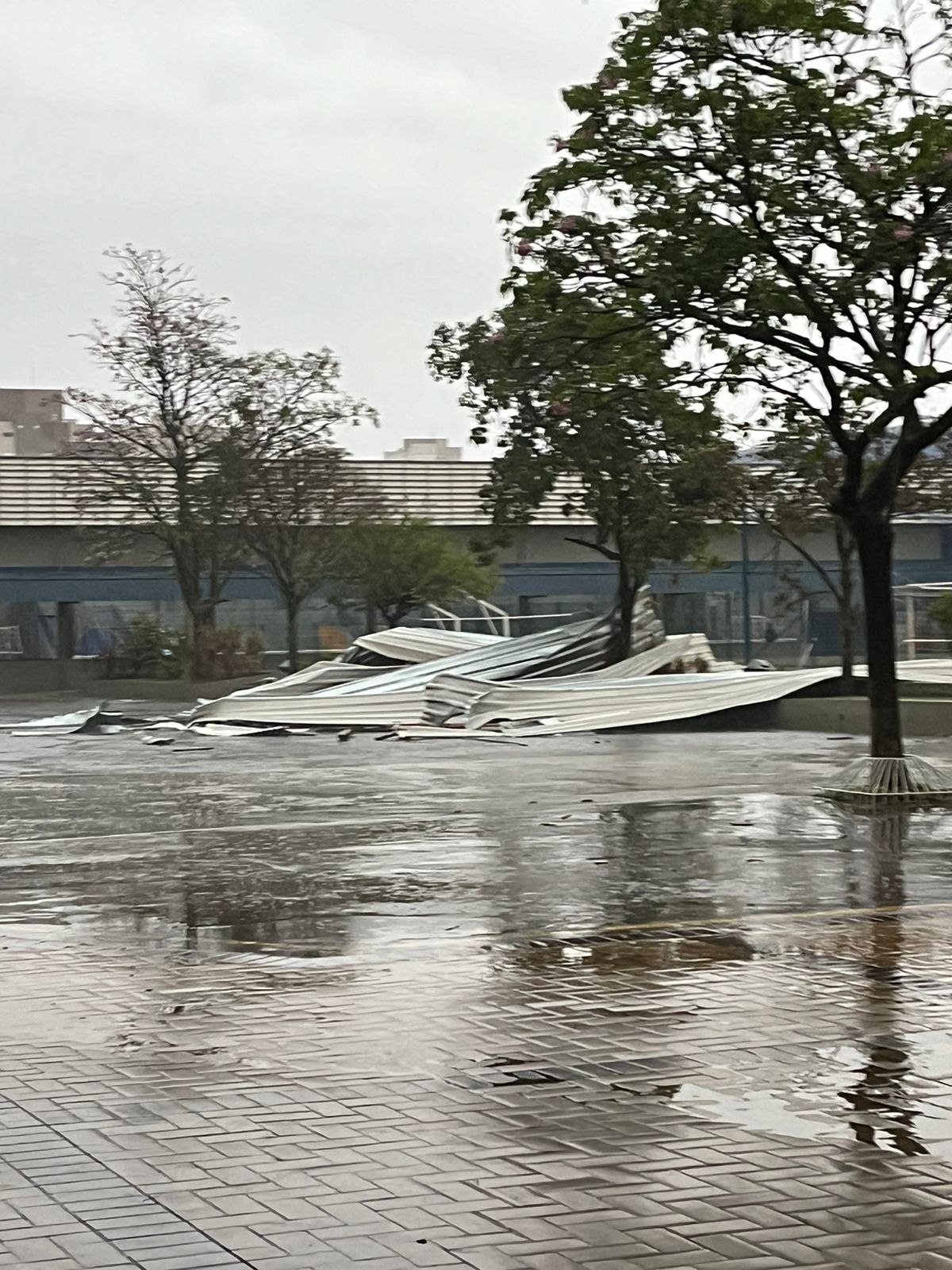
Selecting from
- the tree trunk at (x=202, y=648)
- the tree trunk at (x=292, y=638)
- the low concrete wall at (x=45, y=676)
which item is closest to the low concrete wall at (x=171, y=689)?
the tree trunk at (x=202, y=648)

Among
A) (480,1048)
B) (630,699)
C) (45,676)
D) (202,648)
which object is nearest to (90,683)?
(45,676)

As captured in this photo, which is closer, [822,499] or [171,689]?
[822,499]

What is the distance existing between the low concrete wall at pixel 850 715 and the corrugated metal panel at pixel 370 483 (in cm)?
1949

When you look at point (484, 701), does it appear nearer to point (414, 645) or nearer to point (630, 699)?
point (630, 699)

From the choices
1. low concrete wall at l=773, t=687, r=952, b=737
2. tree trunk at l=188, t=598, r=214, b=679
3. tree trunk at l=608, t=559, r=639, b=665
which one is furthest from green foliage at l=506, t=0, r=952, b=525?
tree trunk at l=188, t=598, r=214, b=679

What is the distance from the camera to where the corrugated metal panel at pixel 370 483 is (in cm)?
4872

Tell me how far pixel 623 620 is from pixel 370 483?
52.8 ft

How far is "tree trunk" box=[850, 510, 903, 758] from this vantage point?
1681 centimetres

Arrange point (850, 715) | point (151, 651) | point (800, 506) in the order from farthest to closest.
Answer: point (151, 651) < point (800, 506) < point (850, 715)

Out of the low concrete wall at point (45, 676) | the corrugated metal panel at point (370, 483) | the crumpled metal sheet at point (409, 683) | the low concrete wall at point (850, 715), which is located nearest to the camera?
the low concrete wall at point (850, 715)

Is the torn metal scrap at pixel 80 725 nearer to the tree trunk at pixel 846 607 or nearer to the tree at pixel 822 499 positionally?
the tree at pixel 822 499

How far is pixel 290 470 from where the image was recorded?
4381 centimetres

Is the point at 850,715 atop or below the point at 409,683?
below

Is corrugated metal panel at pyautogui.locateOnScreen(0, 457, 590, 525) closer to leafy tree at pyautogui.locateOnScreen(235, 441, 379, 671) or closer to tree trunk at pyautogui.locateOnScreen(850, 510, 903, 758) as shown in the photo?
leafy tree at pyautogui.locateOnScreen(235, 441, 379, 671)
